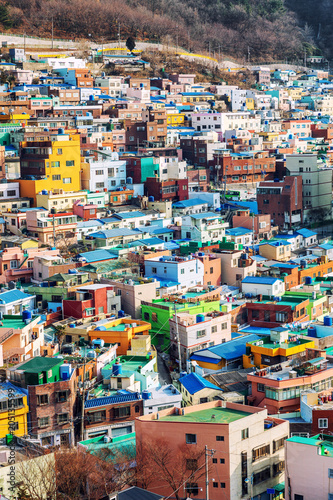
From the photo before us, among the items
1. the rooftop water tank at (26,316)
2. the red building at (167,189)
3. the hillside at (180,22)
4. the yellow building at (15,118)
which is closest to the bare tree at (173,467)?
the rooftop water tank at (26,316)

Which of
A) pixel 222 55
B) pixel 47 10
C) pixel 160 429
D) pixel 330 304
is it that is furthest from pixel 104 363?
pixel 222 55

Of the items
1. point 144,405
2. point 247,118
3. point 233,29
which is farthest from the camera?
point 233,29

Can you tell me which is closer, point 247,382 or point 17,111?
point 247,382

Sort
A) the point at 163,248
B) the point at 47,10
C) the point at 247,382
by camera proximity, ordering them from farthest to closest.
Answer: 1. the point at 47,10
2. the point at 163,248
3. the point at 247,382

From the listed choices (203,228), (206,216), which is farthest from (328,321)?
(206,216)

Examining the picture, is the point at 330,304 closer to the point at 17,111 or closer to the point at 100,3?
the point at 17,111

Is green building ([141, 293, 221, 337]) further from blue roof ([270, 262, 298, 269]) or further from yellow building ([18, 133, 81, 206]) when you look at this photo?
yellow building ([18, 133, 81, 206])

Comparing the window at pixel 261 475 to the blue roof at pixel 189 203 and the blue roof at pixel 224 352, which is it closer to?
the blue roof at pixel 224 352
